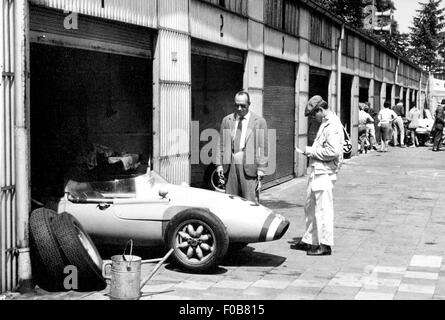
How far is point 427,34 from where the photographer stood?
84.8m

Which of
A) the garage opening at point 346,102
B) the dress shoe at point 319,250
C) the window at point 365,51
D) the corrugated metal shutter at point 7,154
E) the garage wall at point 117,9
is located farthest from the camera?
the window at point 365,51

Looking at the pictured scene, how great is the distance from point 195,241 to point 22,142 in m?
2.04

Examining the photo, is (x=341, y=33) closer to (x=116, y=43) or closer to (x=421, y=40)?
(x=116, y=43)

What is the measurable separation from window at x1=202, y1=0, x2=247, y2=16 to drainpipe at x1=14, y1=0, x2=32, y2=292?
6009 millimetres

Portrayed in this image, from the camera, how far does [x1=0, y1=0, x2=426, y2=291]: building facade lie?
675 cm

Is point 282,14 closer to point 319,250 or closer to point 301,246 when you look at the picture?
point 301,246

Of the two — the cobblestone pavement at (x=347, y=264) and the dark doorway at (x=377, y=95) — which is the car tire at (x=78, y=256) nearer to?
the cobblestone pavement at (x=347, y=264)

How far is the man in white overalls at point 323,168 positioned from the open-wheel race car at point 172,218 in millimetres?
794

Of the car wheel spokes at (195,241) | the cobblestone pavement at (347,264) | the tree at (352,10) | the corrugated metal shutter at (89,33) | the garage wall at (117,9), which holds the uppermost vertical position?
the tree at (352,10)

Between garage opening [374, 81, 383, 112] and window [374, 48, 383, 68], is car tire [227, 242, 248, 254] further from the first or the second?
garage opening [374, 81, 383, 112]

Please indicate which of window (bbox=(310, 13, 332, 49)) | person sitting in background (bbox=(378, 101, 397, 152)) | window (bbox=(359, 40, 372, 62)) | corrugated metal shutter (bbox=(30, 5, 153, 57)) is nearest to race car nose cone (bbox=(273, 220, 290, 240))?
corrugated metal shutter (bbox=(30, 5, 153, 57))

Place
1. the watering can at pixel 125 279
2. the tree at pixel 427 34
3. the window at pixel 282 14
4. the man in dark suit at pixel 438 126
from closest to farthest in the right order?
the watering can at pixel 125 279, the window at pixel 282 14, the man in dark suit at pixel 438 126, the tree at pixel 427 34

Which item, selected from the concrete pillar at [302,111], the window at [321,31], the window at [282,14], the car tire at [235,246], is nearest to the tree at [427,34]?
the window at [321,31]

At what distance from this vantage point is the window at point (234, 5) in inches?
507
